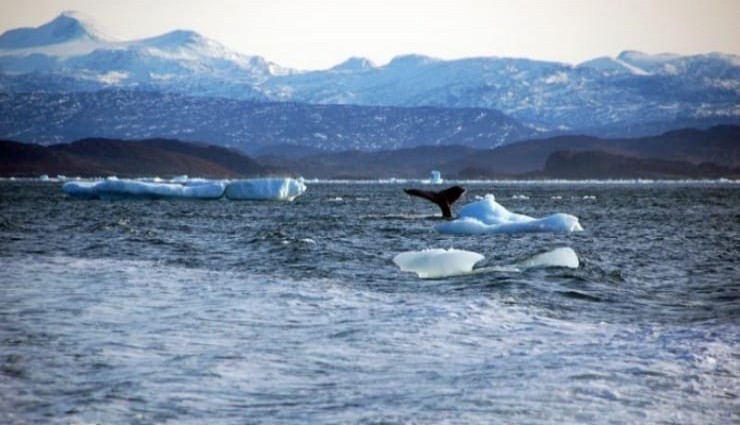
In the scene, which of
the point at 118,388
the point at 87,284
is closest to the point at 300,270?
the point at 87,284

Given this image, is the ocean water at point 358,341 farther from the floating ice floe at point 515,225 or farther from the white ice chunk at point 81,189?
the white ice chunk at point 81,189

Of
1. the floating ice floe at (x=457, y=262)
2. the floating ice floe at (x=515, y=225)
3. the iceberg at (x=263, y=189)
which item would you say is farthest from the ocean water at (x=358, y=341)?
the iceberg at (x=263, y=189)

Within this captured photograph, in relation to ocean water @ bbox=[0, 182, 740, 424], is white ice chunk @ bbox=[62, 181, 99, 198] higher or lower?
higher

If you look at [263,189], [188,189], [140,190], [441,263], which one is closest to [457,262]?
[441,263]

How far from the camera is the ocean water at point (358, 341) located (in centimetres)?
917

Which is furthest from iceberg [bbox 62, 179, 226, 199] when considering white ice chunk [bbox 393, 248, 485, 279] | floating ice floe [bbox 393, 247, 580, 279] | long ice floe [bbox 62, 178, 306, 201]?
white ice chunk [bbox 393, 248, 485, 279]

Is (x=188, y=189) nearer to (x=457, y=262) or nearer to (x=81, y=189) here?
(x=81, y=189)

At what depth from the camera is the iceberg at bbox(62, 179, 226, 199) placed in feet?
231

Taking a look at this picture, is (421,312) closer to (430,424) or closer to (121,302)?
(121,302)

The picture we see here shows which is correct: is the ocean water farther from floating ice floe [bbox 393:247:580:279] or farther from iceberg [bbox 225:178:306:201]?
iceberg [bbox 225:178:306:201]

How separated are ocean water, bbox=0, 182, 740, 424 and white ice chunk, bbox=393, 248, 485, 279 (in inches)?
23.1

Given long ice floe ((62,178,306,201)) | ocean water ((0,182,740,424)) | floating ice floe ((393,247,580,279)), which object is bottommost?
ocean water ((0,182,740,424))

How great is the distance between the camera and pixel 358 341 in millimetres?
12719

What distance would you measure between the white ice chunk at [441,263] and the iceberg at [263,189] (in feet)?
172
